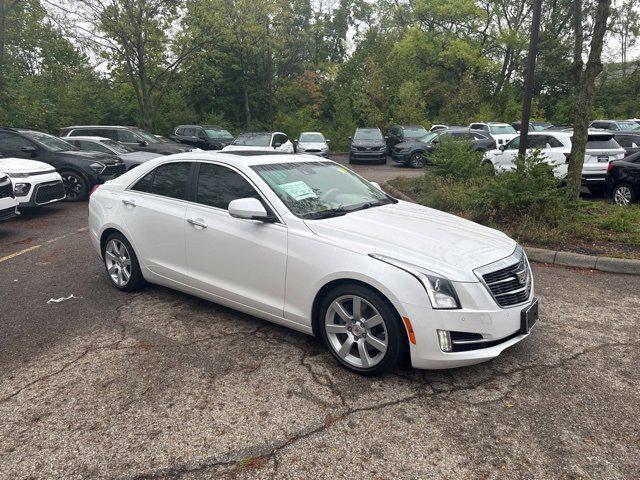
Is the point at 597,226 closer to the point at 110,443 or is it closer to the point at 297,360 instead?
the point at 297,360

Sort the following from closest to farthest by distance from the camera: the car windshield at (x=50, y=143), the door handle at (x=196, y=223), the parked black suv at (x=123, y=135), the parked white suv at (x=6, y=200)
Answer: the door handle at (x=196, y=223) → the parked white suv at (x=6, y=200) → the car windshield at (x=50, y=143) → the parked black suv at (x=123, y=135)

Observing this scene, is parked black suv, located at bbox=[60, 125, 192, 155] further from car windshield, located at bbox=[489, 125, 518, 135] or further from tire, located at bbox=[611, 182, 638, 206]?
car windshield, located at bbox=[489, 125, 518, 135]

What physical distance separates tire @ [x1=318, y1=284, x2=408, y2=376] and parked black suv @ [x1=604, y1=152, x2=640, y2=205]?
26.9 feet

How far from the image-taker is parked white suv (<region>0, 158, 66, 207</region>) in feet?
28.8

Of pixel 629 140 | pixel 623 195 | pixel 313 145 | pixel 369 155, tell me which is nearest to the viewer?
pixel 623 195

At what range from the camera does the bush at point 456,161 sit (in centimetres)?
1008

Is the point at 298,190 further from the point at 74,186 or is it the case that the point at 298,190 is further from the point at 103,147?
the point at 103,147

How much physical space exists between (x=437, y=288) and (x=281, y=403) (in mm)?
1300

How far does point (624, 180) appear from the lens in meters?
9.09

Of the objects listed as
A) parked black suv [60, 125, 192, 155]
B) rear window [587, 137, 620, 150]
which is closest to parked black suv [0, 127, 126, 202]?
parked black suv [60, 125, 192, 155]

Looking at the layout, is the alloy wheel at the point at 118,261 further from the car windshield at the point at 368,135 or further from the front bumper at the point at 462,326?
the car windshield at the point at 368,135

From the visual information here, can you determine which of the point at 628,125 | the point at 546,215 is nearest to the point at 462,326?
the point at 546,215

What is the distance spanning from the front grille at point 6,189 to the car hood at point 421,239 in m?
6.40

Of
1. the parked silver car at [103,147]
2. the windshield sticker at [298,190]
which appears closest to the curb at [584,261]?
the windshield sticker at [298,190]
